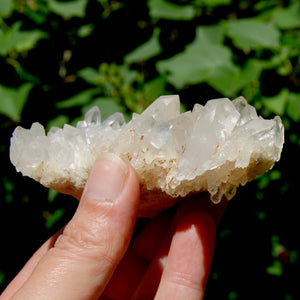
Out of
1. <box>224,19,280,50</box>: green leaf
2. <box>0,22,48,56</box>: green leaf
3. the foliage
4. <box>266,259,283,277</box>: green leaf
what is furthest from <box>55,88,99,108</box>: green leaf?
<box>266,259,283,277</box>: green leaf

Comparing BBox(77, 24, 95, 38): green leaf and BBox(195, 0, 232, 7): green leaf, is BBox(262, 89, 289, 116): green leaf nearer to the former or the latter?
BBox(195, 0, 232, 7): green leaf

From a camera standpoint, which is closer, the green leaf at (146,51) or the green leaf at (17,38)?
the green leaf at (17,38)

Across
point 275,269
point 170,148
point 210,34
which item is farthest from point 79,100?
point 275,269

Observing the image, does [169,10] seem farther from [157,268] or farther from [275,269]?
[275,269]

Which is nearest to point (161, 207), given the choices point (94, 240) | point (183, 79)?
point (94, 240)

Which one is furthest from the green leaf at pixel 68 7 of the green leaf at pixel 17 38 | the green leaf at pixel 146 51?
the green leaf at pixel 146 51

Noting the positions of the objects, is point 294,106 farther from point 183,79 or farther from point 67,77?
point 67,77

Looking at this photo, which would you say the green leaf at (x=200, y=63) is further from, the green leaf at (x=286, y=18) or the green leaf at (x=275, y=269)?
the green leaf at (x=275, y=269)
